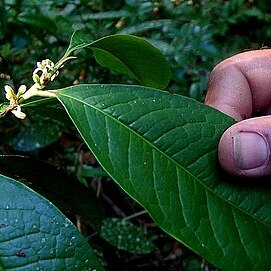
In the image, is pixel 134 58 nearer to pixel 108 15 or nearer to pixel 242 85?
pixel 242 85

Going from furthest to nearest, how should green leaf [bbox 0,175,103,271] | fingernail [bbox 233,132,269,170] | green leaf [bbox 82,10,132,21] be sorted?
green leaf [bbox 82,10,132,21] < fingernail [bbox 233,132,269,170] < green leaf [bbox 0,175,103,271]

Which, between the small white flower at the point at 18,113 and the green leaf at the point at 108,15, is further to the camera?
the green leaf at the point at 108,15

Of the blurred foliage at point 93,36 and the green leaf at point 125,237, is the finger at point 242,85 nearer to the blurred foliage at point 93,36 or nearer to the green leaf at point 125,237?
the blurred foliage at point 93,36

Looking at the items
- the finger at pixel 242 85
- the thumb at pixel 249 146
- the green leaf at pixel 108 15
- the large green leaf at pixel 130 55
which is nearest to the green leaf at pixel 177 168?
the thumb at pixel 249 146

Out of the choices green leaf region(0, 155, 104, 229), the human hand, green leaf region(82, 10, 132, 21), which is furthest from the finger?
green leaf region(82, 10, 132, 21)

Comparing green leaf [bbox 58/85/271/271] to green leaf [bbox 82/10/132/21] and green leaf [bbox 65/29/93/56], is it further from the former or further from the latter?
green leaf [bbox 82/10/132/21]

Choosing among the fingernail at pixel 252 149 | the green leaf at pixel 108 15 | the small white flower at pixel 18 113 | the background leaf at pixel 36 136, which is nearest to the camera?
the small white flower at pixel 18 113

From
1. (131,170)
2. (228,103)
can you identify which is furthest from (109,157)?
(228,103)
